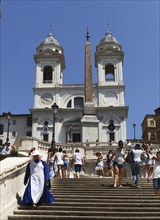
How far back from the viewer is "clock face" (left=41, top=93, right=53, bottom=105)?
59562 mm

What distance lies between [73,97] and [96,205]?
171 ft

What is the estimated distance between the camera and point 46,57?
62.7 m

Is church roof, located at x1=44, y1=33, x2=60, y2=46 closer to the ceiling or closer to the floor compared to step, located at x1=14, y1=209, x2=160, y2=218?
closer to the ceiling

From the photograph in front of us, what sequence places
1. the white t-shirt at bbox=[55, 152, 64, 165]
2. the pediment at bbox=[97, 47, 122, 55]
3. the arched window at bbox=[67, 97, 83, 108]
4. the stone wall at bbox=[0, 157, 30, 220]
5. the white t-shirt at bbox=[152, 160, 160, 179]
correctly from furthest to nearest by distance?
the pediment at bbox=[97, 47, 122, 55]
the arched window at bbox=[67, 97, 83, 108]
the white t-shirt at bbox=[55, 152, 64, 165]
the white t-shirt at bbox=[152, 160, 160, 179]
the stone wall at bbox=[0, 157, 30, 220]

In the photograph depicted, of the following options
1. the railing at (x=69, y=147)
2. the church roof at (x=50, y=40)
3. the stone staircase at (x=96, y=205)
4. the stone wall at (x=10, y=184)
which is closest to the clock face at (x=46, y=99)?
the church roof at (x=50, y=40)

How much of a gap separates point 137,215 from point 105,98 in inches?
2037

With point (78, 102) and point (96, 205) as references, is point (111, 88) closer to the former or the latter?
point (78, 102)

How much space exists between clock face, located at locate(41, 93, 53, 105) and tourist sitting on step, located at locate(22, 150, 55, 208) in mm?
51458

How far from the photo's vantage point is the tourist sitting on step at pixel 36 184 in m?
7.95

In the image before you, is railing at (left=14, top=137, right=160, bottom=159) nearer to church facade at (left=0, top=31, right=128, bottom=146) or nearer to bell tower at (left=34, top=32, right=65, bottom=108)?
church facade at (left=0, top=31, right=128, bottom=146)

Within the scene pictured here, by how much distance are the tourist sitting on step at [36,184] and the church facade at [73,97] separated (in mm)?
44747

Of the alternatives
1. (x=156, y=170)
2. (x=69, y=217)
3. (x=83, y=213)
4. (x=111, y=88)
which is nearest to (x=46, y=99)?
(x=111, y=88)

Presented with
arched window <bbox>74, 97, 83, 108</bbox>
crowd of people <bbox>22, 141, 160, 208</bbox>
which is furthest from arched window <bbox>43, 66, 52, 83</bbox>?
crowd of people <bbox>22, 141, 160, 208</bbox>

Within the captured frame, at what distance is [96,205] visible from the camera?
842 centimetres
